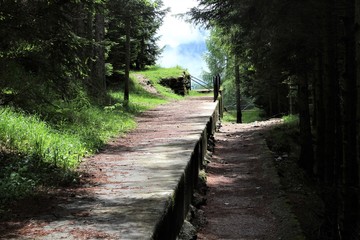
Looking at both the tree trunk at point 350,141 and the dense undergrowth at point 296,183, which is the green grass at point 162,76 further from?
the tree trunk at point 350,141

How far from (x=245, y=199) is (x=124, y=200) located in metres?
4.97

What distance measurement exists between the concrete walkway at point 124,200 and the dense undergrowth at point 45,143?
39 cm

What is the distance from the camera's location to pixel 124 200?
212 inches

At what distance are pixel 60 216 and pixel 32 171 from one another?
205 centimetres

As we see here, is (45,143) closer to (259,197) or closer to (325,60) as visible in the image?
(259,197)

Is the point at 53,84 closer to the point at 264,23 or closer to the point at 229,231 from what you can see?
the point at 229,231

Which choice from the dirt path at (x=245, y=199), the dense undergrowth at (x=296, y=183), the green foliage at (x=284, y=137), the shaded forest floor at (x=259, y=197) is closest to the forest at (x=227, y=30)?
the dense undergrowth at (x=296, y=183)

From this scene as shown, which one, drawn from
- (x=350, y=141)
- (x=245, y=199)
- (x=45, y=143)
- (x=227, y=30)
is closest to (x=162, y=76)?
(x=227, y=30)

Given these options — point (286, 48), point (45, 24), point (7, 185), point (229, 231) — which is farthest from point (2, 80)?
point (286, 48)

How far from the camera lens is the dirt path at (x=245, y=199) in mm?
7633

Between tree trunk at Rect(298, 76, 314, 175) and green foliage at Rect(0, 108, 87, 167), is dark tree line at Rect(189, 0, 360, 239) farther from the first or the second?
green foliage at Rect(0, 108, 87, 167)

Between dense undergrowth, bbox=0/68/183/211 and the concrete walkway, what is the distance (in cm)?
39

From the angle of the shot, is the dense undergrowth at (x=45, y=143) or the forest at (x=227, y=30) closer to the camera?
the dense undergrowth at (x=45, y=143)

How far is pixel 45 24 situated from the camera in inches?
260
